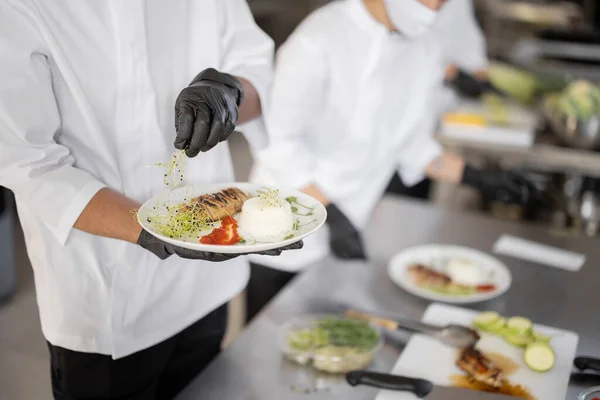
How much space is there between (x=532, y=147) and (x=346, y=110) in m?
1.06

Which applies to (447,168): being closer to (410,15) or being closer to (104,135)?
(410,15)

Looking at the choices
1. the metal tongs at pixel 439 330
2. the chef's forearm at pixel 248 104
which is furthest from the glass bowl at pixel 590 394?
the chef's forearm at pixel 248 104

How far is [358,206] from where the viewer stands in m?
2.06

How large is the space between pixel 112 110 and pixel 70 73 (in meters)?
0.10

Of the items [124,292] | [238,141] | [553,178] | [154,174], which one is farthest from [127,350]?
[238,141]

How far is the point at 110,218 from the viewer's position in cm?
110

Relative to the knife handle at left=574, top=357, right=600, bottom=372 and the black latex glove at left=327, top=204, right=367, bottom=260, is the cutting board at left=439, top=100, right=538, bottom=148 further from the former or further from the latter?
the knife handle at left=574, top=357, right=600, bottom=372

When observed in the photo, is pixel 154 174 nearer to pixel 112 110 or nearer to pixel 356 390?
pixel 112 110

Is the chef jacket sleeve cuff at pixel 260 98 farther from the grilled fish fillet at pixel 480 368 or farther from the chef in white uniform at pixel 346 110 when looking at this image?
the grilled fish fillet at pixel 480 368

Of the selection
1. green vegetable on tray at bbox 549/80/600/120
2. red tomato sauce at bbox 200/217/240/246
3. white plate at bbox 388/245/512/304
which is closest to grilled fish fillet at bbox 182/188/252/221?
red tomato sauce at bbox 200/217/240/246

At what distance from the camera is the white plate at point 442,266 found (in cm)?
158

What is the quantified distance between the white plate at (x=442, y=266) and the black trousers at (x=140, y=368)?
1.53 ft

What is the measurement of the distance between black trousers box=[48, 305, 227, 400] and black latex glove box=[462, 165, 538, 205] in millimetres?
1070

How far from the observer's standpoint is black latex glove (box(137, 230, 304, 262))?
986 mm
